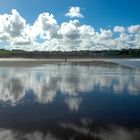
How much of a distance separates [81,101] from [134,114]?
376 cm

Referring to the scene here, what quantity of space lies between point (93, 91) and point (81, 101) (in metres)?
3.79

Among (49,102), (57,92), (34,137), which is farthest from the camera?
(57,92)

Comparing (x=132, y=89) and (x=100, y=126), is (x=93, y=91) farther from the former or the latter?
(x=100, y=126)

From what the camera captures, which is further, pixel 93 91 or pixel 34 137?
pixel 93 91

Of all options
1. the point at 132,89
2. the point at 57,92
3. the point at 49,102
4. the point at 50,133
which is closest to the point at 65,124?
the point at 50,133

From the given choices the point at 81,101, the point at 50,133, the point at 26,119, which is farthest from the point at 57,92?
the point at 50,133

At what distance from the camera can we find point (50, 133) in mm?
9570

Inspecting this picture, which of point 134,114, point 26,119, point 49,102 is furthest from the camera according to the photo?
point 49,102

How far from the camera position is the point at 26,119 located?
11.4 m

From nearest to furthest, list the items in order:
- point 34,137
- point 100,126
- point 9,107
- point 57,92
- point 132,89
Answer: point 34,137 < point 100,126 < point 9,107 < point 57,92 < point 132,89

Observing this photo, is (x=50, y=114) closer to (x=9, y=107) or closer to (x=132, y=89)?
(x=9, y=107)

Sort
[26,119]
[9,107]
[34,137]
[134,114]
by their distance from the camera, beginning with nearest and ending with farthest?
[34,137] < [26,119] < [134,114] < [9,107]

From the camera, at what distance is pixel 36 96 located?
16797 mm

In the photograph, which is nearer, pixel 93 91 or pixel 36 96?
pixel 36 96
